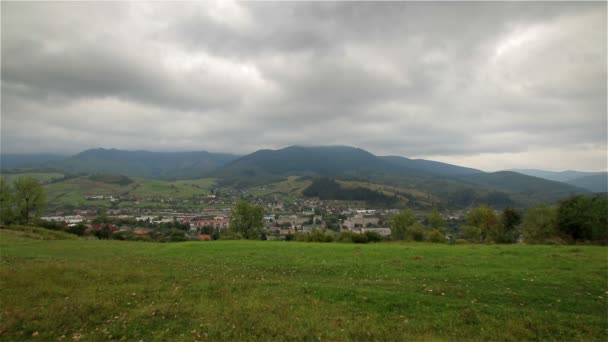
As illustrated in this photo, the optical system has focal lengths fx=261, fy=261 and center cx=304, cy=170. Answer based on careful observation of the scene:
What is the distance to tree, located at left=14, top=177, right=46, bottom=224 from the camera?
55.1 meters

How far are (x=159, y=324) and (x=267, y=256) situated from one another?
12.0 metres

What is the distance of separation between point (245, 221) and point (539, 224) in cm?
5821

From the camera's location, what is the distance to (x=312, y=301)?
1067 centimetres

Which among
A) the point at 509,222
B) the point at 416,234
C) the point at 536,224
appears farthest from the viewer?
the point at 416,234

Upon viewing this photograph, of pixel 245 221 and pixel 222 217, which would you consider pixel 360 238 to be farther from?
pixel 222 217

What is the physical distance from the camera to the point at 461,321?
29.6ft

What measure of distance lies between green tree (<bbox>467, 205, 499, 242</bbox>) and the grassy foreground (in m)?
43.9

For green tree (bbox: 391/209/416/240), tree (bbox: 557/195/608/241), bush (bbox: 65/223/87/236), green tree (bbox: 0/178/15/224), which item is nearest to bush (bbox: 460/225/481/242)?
green tree (bbox: 391/209/416/240)

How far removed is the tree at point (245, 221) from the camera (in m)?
60.4

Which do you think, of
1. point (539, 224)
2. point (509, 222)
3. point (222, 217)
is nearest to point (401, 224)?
point (509, 222)

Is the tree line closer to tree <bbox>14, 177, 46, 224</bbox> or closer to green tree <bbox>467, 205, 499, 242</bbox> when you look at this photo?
green tree <bbox>467, 205, 499, 242</bbox>

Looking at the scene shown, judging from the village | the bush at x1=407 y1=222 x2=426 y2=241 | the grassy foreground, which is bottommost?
the village

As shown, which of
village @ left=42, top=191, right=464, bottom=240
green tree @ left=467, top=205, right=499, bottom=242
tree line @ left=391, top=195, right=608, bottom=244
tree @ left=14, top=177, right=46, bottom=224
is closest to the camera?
tree line @ left=391, top=195, right=608, bottom=244

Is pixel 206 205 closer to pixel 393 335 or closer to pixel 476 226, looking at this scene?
pixel 476 226
